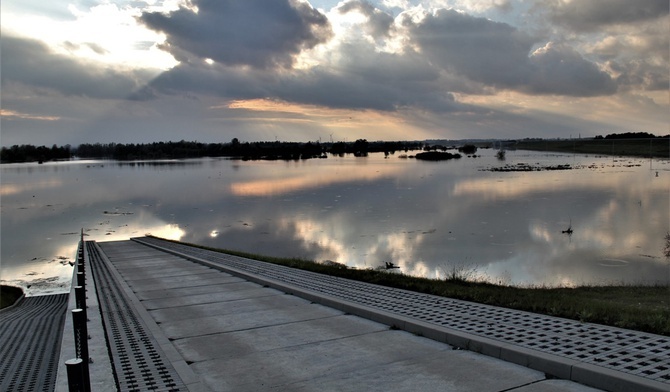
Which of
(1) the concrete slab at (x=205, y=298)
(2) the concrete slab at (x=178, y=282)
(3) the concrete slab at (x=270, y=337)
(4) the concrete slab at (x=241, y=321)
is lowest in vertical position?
(2) the concrete slab at (x=178, y=282)

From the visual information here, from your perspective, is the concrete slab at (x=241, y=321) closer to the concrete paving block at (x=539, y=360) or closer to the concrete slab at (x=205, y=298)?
the concrete slab at (x=205, y=298)

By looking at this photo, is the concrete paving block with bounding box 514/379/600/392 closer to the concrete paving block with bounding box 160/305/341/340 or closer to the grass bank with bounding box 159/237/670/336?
the grass bank with bounding box 159/237/670/336

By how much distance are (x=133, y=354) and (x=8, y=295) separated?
22260 millimetres

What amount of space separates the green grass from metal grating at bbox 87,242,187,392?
54.1 feet

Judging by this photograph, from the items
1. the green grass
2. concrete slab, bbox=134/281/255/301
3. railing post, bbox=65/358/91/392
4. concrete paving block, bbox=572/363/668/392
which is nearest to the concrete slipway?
concrete paving block, bbox=572/363/668/392

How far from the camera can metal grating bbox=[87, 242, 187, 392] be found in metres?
5.25

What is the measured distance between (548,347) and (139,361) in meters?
4.65

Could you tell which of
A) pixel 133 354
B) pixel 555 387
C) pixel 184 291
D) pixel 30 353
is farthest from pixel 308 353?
pixel 30 353

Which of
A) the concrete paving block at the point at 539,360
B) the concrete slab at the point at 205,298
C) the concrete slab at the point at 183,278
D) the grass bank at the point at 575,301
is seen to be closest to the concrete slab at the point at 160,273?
the concrete slab at the point at 183,278

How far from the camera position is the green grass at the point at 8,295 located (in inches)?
890

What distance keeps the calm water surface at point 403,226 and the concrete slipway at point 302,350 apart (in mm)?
11968

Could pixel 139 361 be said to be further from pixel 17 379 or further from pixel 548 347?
pixel 548 347

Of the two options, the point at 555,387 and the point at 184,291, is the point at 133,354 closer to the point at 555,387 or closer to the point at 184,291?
the point at 184,291

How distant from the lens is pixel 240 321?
780cm
